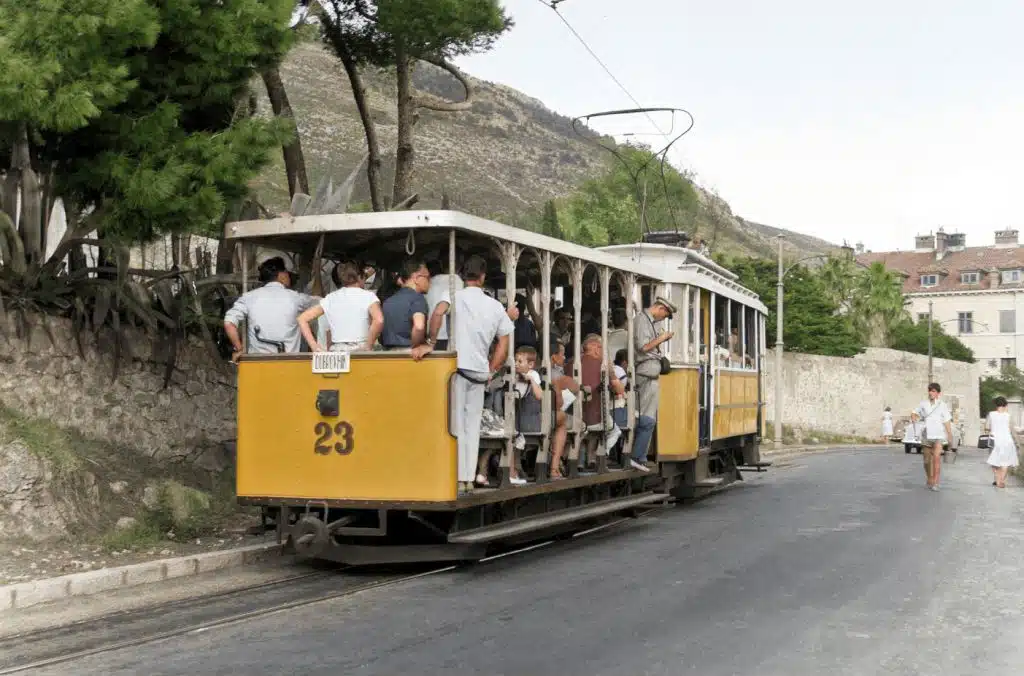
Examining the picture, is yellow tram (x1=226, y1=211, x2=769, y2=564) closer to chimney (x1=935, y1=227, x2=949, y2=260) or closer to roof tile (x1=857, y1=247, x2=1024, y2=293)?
roof tile (x1=857, y1=247, x2=1024, y2=293)

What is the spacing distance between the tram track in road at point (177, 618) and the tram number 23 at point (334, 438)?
3.20 feet

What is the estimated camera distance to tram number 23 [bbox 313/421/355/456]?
30.3 ft

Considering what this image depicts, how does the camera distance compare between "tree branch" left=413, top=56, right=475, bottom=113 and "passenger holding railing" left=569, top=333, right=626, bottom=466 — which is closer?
"passenger holding railing" left=569, top=333, right=626, bottom=466

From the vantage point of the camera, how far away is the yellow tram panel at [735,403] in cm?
1667

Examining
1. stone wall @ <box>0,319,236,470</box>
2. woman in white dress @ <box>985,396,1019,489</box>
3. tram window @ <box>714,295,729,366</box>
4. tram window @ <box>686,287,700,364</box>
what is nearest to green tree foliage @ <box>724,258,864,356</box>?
woman in white dress @ <box>985,396,1019,489</box>

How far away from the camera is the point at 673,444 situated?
47.7 ft

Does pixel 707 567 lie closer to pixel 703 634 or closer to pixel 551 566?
pixel 551 566

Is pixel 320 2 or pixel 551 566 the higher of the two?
pixel 320 2

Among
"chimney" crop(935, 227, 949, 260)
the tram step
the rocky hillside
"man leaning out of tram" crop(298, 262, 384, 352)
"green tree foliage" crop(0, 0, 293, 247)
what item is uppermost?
the rocky hillside

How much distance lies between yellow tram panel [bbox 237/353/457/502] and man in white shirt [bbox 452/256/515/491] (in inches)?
10.5

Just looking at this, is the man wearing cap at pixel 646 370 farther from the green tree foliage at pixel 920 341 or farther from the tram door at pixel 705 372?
the green tree foliage at pixel 920 341

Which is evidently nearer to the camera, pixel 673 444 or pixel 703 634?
pixel 703 634

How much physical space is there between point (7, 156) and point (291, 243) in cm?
297

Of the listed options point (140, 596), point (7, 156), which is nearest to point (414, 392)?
point (140, 596)
